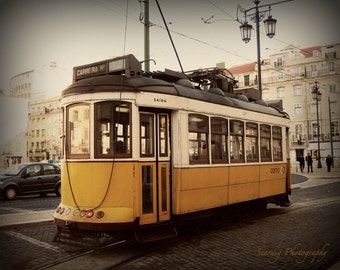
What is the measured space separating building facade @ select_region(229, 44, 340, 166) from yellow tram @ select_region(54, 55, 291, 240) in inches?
1625

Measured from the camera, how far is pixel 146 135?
7551 mm

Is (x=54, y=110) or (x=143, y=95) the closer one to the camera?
(x=143, y=95)

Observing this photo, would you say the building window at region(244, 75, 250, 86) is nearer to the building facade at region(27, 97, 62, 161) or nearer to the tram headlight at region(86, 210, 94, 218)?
the building facade at region(27, 97, 62, 161)

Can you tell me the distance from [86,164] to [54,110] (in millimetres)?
48764

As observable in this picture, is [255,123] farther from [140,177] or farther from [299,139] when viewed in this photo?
[299,139]

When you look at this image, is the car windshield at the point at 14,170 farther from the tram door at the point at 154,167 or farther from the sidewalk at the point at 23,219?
the tram door at the point at 154,167

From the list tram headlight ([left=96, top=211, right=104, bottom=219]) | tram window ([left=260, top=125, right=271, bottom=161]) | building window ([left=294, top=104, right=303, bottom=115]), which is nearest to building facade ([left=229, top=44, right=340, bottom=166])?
building window ([left=294, top=104, right=303, bottom=115])

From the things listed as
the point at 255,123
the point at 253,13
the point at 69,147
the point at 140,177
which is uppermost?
the point at 253,13

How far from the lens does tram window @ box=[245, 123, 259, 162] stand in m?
10.5

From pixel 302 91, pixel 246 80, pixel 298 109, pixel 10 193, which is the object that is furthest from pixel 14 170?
pixel 246 80

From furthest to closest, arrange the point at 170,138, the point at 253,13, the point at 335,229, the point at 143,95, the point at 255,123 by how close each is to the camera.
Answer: the point at 253,13 < the point at 255,123 < the point at 335,229 < the point at 170,138 < the point at 143,95

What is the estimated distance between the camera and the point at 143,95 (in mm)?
7441

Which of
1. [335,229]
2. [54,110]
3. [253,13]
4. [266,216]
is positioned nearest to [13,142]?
[54,110]

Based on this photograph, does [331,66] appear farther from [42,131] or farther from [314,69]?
[42,131]
